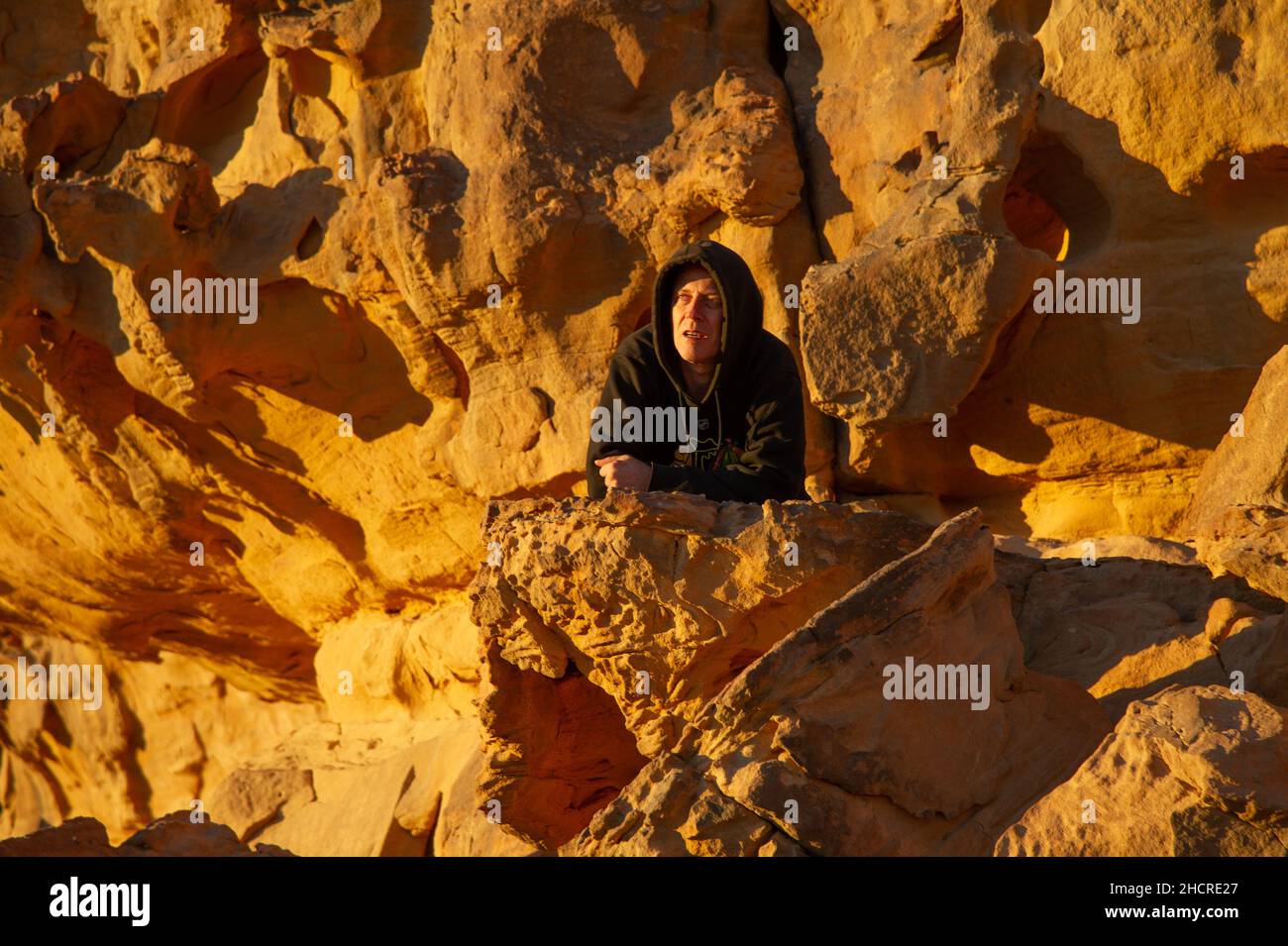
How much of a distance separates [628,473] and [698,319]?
1.72 ft

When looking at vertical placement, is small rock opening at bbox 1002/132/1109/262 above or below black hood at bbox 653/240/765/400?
above

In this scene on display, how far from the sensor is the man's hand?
444 centimetres

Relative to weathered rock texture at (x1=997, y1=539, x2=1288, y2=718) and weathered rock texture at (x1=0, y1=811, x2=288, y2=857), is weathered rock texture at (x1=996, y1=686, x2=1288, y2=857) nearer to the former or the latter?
weathered rock texture at (x1=997, y1=539, x2=1288, y2=718)

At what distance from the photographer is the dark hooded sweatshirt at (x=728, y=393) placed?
4.66 m

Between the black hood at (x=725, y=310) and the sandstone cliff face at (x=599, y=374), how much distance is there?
590 mm

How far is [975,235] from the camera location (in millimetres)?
6199

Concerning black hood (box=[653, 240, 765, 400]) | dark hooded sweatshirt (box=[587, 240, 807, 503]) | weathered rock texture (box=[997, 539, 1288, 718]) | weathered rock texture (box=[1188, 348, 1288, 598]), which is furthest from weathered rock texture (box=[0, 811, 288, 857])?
weathered rock texture (box=[1188, 348, 1288, 598])

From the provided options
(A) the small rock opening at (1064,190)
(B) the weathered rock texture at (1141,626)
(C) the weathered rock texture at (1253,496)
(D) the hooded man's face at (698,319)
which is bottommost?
(B) the weathered rock texture at (1141,626)

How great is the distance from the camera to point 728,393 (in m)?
4.77

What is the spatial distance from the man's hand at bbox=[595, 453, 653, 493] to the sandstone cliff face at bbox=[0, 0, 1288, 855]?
6.9 inches

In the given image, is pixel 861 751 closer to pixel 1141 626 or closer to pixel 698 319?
pixel 1141 626

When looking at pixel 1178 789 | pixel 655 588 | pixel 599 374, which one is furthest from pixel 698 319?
pixel 599 374

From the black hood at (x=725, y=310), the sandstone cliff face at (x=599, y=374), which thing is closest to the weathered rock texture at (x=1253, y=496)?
the sandstone cliff face at (x=599, y=374)

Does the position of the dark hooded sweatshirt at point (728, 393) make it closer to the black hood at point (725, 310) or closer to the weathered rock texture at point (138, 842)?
the black hood at point (725, 310)
